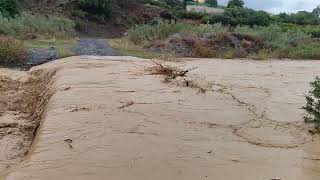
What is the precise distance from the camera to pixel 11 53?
1517 cm

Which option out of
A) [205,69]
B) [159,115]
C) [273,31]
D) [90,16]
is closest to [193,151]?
[159,115]

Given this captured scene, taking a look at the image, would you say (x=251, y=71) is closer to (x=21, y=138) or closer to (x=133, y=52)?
(x=133, y=52)

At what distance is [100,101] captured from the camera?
30.4 feet

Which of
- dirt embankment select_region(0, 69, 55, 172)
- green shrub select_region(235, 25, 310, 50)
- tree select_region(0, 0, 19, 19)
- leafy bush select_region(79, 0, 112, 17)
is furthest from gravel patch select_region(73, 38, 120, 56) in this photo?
leafy bush select_region(79, 0, 112, 17)

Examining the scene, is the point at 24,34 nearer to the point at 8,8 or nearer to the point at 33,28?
the point at 33,28

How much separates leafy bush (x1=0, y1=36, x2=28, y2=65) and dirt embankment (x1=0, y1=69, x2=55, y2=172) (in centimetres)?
109

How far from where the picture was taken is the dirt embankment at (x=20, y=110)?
285 inches

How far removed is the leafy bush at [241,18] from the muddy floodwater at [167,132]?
20897mm

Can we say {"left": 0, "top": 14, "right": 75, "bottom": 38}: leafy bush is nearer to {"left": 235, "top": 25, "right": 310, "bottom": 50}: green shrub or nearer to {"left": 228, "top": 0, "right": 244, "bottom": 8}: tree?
{"left": 235, "top": 25, "right": 310, "bottom": 50}: green shrub

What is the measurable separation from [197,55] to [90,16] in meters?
14.4

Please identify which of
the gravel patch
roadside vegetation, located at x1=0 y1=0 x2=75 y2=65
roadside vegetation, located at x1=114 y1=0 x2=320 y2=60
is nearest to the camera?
roadside vegetation, located at x1=0 y1=0 x2=75 y2=65

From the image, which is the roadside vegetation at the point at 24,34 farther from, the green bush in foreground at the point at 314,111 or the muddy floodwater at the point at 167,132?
the green bush in foreground at the point at 314,111

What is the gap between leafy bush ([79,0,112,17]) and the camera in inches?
1236

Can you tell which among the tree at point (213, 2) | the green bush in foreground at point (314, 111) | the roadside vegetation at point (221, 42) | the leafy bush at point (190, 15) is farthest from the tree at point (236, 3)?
the green bush in foreground at point (314, 111)
